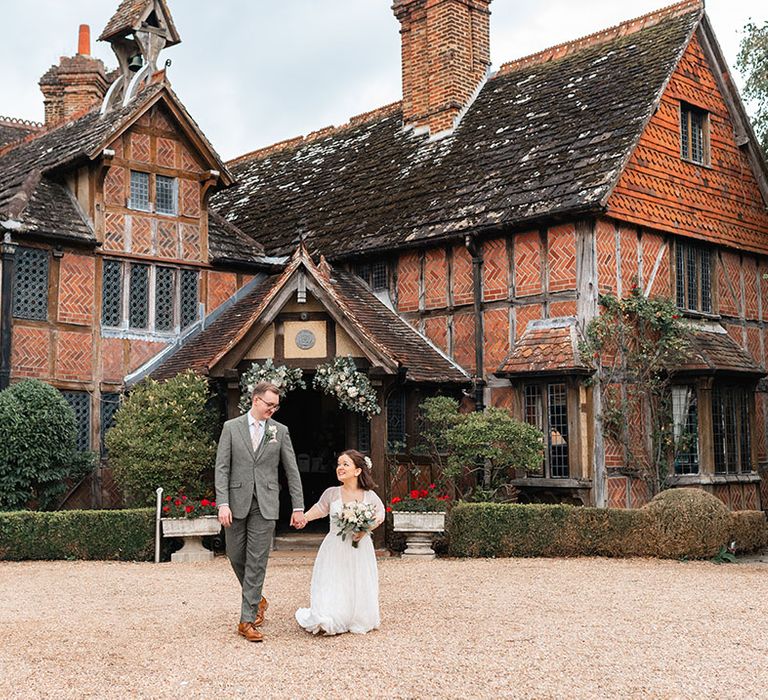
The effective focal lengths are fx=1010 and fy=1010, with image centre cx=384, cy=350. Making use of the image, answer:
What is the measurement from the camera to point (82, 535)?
14695 mm

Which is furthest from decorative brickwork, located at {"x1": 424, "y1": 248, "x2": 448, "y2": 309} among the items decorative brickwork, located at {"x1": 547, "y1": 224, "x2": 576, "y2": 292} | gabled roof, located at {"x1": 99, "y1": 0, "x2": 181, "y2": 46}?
gabled roof, located at {"x1": 99, "y1": 0, "x2": 181, "y2": 46}

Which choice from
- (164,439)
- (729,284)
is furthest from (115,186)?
(729,284)

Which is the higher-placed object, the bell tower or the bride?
the bell tower

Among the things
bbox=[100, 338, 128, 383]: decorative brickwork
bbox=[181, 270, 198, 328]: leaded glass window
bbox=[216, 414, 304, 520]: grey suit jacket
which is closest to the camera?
bbox=[216, 414, 304, 520]: grey suit jacket

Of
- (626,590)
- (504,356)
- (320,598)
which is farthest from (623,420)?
(320,598)

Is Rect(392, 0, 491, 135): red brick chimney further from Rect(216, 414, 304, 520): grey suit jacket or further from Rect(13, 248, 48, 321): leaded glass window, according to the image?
Rect(216, 414, 304, 520): grey suit jacket

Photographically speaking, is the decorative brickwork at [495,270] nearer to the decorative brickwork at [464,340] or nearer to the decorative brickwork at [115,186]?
the decorative brickwork at [464,340]

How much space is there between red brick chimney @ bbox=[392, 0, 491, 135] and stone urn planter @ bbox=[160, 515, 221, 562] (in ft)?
35.1

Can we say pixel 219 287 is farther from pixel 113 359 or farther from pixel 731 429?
pixel 731 429

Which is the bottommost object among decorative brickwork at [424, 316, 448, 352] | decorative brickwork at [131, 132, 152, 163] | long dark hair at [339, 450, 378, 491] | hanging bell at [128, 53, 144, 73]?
long dark hair at [339, 450, 378, 491]

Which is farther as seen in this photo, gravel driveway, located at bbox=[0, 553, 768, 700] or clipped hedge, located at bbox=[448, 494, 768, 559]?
clipped hedge, located at bbox=[448, 494, 768, 559]

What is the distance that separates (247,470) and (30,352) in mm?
9644

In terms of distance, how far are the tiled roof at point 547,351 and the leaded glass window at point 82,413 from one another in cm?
718

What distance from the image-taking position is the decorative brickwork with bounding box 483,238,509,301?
17.5m
